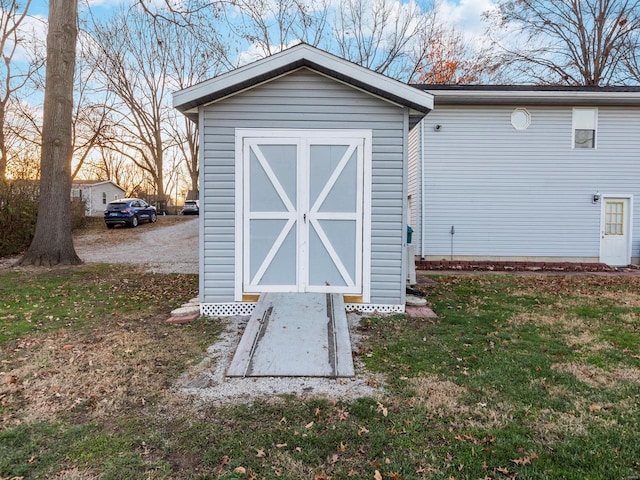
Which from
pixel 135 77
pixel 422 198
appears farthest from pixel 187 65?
pixel 422 198

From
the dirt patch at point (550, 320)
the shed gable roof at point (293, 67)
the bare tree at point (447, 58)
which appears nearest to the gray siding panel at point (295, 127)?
the shed gable roof at point (293, 67)

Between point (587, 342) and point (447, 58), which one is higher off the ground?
point (447, 58)

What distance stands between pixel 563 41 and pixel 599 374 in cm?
2106

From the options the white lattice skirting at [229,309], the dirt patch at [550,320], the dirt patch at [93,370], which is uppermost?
the white lattice skirting at [229,309]

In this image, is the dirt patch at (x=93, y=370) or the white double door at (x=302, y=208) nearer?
the dirt patch at (x=93, y=370)

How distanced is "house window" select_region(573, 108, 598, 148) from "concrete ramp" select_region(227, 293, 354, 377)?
917 centimetres

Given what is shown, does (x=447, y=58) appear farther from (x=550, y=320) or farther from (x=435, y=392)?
(x=435, y=392)

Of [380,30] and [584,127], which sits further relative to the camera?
[380,30]

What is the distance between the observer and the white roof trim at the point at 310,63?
4895 mm

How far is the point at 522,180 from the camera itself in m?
10.3

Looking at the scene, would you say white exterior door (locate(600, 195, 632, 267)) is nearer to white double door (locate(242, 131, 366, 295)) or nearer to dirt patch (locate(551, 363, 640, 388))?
dirt patch (locate(551, 363, 640, 388))

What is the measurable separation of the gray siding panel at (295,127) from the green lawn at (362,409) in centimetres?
84

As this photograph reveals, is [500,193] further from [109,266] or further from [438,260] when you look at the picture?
[109,266]

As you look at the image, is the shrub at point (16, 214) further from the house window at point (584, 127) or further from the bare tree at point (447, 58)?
the bare tree at point (447, 58)
